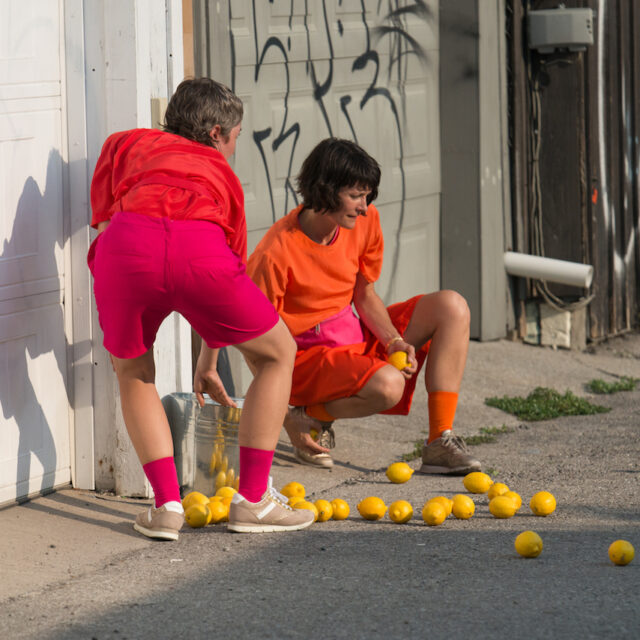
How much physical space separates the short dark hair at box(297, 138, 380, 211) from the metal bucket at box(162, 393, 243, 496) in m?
0.91

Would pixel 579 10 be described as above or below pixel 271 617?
above

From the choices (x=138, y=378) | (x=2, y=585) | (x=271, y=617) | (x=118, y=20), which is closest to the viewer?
(x=271, y=617)

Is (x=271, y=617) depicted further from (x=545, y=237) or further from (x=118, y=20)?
(x=545, y=237)

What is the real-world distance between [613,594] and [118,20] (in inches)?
105

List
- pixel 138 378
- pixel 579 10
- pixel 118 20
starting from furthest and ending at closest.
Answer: pixel 579 10 → pixel 118 20 → pixel 138 378

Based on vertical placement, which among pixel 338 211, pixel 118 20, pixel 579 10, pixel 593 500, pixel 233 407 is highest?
pixel 579 10

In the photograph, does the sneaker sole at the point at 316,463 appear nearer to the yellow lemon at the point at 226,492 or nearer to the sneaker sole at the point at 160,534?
the yellow lemon at the point at 226,492

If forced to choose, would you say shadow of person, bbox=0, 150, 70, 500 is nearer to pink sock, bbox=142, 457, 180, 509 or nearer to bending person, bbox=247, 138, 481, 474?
pink sock, bbox=142, 457, 180, 509

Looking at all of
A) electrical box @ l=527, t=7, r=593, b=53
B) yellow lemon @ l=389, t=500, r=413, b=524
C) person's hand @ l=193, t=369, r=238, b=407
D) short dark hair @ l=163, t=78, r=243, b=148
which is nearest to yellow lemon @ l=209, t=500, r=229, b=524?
person's hand @ l=193, t=369, r=238, b=407

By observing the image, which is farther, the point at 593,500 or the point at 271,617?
the point at 593,500

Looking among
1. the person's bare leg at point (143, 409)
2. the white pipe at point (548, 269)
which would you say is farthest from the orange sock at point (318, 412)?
the white pipe at point (548, 269)

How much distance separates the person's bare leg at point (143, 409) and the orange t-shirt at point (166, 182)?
20.1 inches

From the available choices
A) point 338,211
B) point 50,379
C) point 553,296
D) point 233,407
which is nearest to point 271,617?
point 233,407

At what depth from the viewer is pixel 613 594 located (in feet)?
10.9
